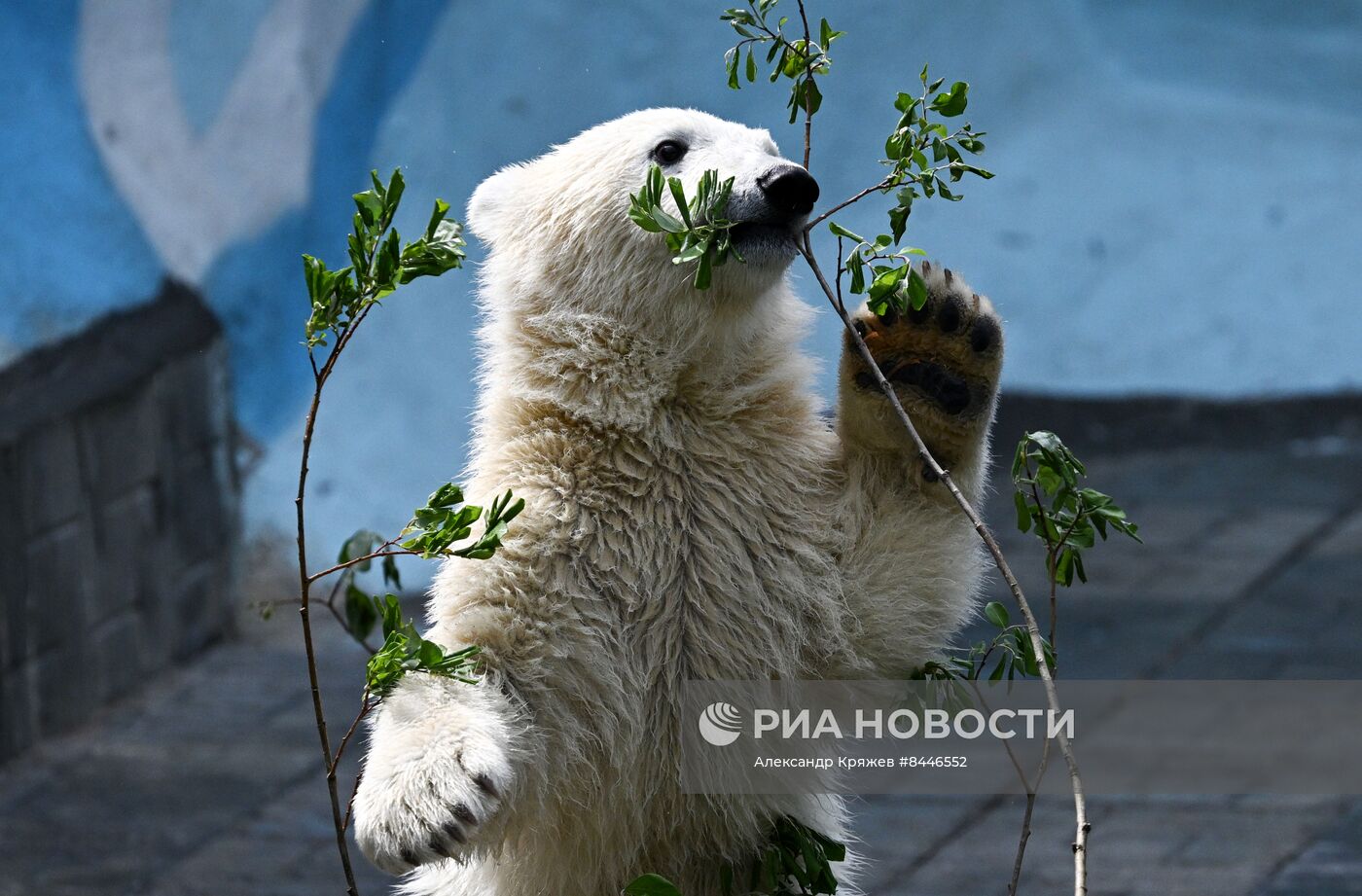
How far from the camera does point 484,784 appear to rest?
2072mm

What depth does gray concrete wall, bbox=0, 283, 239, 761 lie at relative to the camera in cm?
509

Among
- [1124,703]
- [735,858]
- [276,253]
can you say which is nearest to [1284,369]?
[1124,703]

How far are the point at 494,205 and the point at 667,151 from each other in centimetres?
35

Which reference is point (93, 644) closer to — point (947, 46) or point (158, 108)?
point (158, 108)

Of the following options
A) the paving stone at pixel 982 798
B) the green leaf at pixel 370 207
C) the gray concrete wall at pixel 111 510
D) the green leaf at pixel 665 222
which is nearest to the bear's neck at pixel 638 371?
the green leaf at pixel 665 222

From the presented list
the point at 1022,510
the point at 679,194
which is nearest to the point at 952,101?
the point at 679,194

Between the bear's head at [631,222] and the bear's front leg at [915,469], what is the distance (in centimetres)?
20

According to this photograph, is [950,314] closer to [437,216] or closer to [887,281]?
[887,281]

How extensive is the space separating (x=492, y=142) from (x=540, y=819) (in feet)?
14.5

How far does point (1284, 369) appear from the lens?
752cm

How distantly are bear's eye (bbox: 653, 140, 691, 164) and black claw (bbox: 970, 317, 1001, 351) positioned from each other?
52 centimetres

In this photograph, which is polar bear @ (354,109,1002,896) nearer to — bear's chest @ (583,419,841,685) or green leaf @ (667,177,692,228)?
bear's chest @ (583,419,841,685)

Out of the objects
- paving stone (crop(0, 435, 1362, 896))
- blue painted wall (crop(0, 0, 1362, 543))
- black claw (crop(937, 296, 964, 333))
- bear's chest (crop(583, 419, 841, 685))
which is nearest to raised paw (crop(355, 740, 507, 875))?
bear's chest (crop(583, 419, 841, 685))

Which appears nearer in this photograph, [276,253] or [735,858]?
[735,858]
